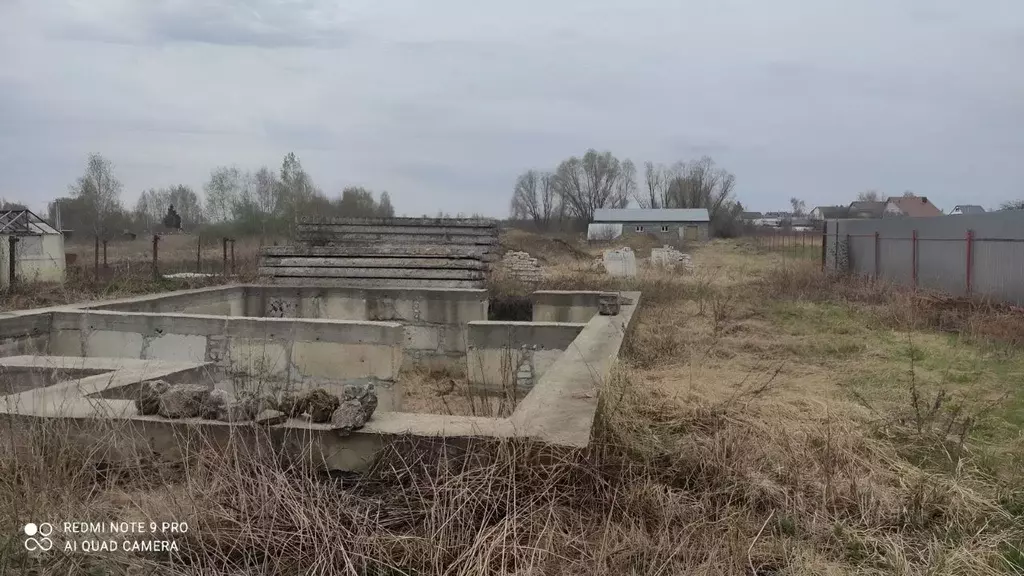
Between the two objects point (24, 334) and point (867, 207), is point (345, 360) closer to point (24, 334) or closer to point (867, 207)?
point (24, 334)

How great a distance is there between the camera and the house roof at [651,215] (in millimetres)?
68625

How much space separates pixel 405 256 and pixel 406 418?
8.88m

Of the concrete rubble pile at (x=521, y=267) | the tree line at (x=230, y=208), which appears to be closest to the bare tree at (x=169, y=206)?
the tree line at (x=230, y=208)

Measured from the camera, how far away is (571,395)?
482cm

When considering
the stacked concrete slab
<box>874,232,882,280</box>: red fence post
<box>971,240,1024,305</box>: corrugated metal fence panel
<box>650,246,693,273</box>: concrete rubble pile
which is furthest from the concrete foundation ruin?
<box>650,246,693,273</box>: concrete rubble pile

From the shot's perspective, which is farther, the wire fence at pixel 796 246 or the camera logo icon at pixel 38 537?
the wire fence at pixel 796 246

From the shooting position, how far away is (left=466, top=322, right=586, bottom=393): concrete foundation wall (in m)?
8.02

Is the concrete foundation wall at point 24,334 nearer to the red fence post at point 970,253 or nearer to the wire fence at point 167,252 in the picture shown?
the wire fence at point 167,252

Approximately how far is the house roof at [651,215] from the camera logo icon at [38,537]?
67861 mm

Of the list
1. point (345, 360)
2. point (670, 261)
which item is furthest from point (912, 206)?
point (345, 360)

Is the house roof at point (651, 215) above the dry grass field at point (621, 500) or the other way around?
above

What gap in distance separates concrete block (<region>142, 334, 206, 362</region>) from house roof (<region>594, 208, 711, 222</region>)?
207ft

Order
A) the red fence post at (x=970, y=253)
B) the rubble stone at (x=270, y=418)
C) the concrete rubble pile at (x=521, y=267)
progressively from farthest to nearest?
1. the concrete rubble pile at (x=521, y=267)
2. the red fence post at (x=970, y=253)
3. the rubble stone at (x=270, y=418)

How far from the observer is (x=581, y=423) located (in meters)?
4.01
